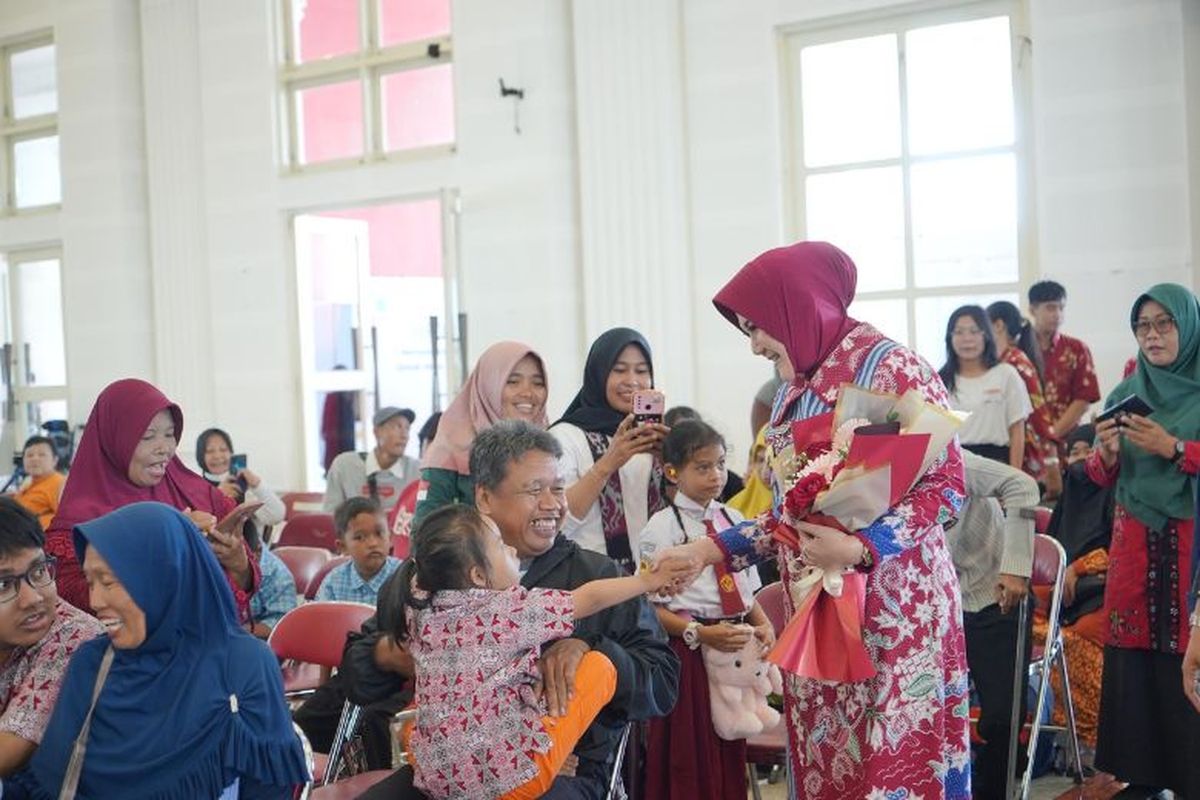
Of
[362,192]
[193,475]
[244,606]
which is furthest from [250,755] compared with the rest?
[362,192]

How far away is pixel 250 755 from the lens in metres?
2.26

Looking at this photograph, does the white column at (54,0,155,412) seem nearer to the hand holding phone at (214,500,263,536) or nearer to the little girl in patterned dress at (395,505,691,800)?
the hand holding phone at (214,500,263,536)

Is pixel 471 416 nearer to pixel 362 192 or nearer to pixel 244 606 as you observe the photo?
pixel 244 606

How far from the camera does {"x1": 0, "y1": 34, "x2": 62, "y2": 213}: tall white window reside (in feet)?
30.6

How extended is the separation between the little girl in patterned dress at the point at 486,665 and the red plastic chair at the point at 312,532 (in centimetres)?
400

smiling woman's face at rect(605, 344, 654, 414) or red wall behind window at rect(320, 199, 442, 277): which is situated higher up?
red wall behind window at rect(320, 199, 442, 277)

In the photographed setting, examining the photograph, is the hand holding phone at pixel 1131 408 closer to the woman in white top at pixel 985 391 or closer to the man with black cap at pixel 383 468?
the woman in white top at pixel 985 391

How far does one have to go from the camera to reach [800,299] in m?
2.35

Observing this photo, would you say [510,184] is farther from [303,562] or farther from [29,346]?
[29,346]

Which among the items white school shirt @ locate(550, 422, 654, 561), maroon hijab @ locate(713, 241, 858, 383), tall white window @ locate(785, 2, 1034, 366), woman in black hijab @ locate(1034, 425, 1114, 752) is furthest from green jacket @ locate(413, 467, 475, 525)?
tall white window @ locate(785, 2, 1034, 366)

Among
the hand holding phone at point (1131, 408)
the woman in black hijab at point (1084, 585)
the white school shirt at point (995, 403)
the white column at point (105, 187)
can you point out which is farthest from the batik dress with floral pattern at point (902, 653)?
the white column at point (105, 187)

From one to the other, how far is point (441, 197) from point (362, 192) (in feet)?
2.25

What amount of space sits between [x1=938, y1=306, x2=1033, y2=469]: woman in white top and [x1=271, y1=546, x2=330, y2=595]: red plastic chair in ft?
8.53

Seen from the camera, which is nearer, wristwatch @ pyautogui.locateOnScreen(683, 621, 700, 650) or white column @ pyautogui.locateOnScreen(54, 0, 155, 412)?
wristwatch @ pyautogui.locateOnScreen(683, 621, 700, 650)
